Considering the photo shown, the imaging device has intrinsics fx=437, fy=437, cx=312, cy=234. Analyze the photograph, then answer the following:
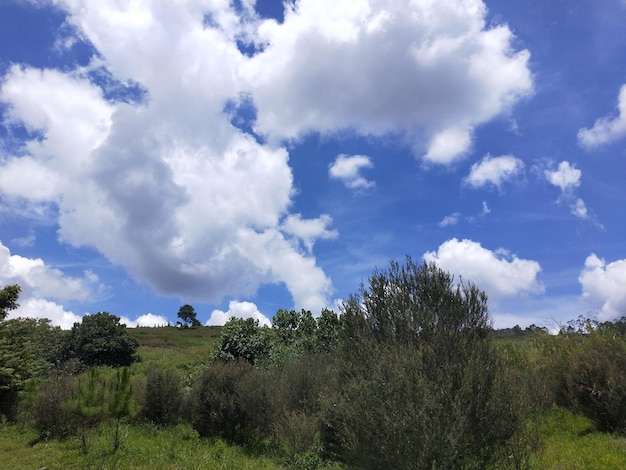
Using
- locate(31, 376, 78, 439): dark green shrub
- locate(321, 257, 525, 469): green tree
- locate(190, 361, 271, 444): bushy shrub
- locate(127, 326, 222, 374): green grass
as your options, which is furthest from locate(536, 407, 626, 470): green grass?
locate(127, 326, 222, 374): green grass

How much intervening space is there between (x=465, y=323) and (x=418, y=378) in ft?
10.6

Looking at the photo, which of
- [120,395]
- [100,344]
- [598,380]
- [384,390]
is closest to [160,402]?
[120,395]

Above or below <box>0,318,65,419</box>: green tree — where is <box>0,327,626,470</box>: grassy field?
below

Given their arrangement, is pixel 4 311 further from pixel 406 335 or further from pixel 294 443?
pixel 406 335

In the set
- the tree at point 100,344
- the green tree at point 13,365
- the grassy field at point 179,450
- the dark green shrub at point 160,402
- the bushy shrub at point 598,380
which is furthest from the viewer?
the tree at point 100,344

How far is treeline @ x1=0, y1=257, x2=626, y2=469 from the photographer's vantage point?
23.2 ft

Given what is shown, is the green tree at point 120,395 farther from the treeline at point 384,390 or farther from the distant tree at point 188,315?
the distant tree at point 188,315

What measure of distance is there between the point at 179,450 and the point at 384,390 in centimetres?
1047

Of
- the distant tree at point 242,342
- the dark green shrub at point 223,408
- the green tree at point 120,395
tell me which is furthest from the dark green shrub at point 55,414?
the distant tree at point 242,342

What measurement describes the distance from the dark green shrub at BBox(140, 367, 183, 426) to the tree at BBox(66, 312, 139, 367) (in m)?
17.3

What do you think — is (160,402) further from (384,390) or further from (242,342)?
(384,390)

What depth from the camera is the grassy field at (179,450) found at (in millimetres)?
12216

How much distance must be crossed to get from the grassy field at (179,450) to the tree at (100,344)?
15.8 metres

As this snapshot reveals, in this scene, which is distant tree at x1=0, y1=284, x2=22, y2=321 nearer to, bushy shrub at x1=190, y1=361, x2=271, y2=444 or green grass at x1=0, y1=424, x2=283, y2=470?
green grass at x1=0, y1=424, x2=283, y2=470
